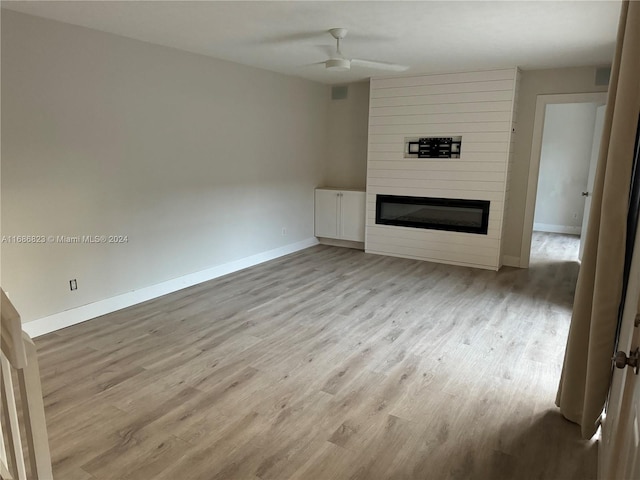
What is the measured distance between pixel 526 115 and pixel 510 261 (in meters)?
1.95

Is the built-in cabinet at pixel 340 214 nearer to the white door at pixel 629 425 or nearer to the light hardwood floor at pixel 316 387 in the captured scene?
the light hardwood floor at pixel 316 387

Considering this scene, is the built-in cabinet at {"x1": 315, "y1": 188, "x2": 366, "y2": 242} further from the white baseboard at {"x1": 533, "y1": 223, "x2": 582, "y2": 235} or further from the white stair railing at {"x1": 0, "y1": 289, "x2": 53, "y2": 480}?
the white stair railing at {"x1": 0, "y1": 289, "x2": 53, "y2": 480}

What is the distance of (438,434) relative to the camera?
7.80 feet

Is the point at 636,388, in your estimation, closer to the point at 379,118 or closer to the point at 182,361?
the point at 182,361

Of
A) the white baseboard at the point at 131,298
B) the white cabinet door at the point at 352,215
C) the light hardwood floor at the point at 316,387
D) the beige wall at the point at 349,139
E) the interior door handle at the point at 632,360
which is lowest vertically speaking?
the light hardwood floor at the point at 316,387

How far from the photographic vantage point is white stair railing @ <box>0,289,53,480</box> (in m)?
1.12

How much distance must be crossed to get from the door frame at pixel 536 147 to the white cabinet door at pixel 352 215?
228cm

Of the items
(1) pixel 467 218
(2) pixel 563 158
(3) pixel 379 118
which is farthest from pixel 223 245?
(2) pixel 563 158

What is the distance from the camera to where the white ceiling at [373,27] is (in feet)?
10.0

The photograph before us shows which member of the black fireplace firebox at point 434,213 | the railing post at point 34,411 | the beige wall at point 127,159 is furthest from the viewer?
the black fireplace firebox at point 434,213

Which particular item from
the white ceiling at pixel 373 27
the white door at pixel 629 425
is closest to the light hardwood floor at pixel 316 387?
the white door at pixel 629 425

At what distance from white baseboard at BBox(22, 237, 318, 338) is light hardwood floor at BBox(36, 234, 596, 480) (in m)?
0.13

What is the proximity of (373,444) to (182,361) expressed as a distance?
1.59 metres

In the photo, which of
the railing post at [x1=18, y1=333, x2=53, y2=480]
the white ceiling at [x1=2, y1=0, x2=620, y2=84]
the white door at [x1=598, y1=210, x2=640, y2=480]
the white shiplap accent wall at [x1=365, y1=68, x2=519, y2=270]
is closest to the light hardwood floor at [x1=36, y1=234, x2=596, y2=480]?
the white door at [x1=598, y1=210, x2=640, y2=480]
